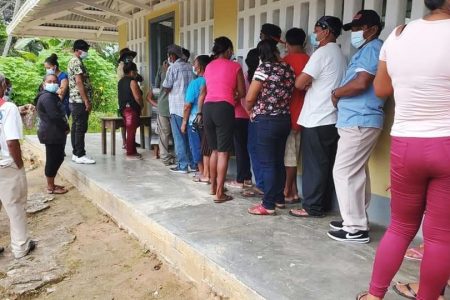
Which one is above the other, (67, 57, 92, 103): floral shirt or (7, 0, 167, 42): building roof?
(7, 0, 167, 42): building roof

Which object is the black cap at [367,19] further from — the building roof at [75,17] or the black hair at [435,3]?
the building roof at [75,17]

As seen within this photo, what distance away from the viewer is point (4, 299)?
10.7ft

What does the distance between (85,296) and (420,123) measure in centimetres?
267

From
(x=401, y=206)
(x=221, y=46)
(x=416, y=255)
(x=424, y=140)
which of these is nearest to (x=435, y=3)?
(x=424, y=140)

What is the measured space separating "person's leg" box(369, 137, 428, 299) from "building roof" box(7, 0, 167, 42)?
5.90 meters

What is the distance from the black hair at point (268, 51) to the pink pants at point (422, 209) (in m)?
1.80

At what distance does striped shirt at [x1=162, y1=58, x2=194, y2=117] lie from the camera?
5.56 meters

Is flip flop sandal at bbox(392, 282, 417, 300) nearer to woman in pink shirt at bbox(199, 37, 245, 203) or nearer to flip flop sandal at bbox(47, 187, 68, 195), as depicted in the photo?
woman in pink shirt at bbox(199, 37, 245, 203)

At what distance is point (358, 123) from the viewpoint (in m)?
3.12

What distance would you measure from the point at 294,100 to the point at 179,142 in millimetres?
2125

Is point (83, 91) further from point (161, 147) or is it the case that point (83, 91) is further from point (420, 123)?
point (420, 123)

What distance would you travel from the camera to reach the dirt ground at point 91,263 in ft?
10.7

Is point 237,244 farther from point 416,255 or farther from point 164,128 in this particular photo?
point 164,128

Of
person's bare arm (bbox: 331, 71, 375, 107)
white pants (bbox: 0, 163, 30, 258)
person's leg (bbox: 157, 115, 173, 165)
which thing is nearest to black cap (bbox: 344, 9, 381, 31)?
person's bare arm (bbox: 331, 71, 375, 107)
